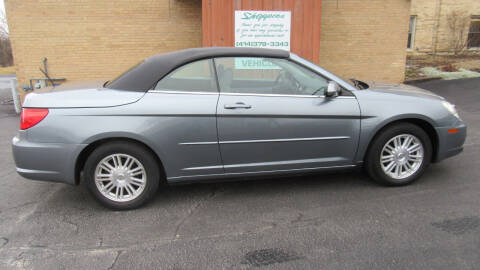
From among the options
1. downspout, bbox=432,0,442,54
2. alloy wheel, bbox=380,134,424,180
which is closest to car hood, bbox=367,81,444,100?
alloy wheel, bbox=380,134,424,180

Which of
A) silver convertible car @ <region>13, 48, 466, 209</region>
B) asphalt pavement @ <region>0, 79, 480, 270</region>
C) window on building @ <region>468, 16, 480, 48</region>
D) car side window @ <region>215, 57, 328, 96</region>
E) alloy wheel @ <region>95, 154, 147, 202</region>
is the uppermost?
window on building @ <region>468, 16, 480, 48</region>

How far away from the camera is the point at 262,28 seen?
296 inches

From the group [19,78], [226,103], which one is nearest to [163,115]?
[226,103]

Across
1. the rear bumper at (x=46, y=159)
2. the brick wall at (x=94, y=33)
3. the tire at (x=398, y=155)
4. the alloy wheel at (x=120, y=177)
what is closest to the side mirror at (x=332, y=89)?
the tire at (x=398, y=155)

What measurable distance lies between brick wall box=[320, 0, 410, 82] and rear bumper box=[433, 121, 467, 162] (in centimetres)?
604

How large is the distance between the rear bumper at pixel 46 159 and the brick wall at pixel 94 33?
19.4 feet

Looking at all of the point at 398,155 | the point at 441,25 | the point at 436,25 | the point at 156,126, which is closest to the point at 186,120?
the point at 156,126

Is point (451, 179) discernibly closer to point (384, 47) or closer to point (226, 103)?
point (226, 103)

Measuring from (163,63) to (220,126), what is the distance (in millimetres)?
883

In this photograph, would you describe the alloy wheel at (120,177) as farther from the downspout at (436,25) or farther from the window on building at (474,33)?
the window on building at (474,33)

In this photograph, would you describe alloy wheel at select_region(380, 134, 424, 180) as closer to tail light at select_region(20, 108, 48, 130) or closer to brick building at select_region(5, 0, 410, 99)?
tail light at select_region(20, 108, 48, 130)

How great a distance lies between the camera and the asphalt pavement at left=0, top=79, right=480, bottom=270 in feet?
9.00

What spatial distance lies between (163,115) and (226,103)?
2.04 ft

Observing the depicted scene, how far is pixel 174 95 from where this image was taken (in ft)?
11.5
